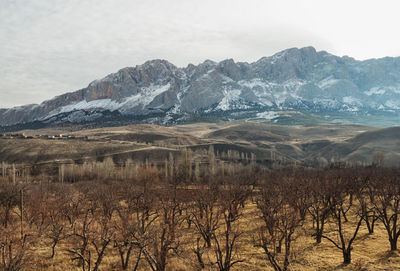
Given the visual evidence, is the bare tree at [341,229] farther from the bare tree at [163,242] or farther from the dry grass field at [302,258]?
the bare tree at [163,242]

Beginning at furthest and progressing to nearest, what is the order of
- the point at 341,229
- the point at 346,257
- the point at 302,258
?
the point at 341,229 → the point at 302,258 → the point at 346,257

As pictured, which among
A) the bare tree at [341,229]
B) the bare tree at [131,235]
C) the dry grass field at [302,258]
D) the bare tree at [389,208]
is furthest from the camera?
the bare tree at [389,208]

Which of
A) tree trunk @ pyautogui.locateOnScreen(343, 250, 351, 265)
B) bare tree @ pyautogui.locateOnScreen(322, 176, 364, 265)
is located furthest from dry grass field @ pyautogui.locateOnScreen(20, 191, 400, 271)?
bare tree @ pyautogui.locateOnScreen(322, 176, 364, 265)

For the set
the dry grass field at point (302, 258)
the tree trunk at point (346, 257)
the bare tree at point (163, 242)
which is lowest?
the dry grass field at point (302, 258)

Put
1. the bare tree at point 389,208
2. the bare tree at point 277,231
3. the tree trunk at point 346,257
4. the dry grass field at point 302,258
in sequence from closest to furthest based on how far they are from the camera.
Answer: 1. the bare tree at point 277,231
2. the tree trunk at point 346,257
3. the dry grass field at point 302,258
4. the bare tree at point 389,208

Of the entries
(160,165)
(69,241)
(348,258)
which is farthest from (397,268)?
(160,165)

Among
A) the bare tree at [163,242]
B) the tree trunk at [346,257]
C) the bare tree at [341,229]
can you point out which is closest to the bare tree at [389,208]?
the bare tree at [341,229]

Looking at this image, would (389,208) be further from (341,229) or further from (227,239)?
(227,239)

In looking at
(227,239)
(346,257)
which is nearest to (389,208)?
(346,257)

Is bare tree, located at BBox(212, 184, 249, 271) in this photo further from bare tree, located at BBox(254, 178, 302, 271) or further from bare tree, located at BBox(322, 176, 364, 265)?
bare tree, located at BBox(322, 176, 364, 265)

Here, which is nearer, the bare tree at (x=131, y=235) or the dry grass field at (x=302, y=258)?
the bare tree at (x=131, y=235)

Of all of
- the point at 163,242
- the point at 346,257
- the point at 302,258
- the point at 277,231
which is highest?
the point at 163,242

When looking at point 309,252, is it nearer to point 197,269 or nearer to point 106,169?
point 197,269

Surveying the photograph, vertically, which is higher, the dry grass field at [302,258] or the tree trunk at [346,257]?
the tree trunk at [346,257]
